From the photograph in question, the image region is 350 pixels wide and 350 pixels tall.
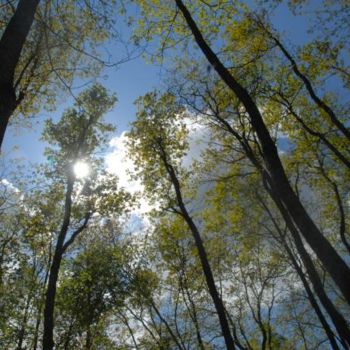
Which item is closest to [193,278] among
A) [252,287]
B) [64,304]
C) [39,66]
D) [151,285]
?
[151,285]

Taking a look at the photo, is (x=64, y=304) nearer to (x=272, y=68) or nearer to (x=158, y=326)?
(x=158, y=326)

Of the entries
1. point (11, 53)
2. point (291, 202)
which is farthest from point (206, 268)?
point (11, 53)

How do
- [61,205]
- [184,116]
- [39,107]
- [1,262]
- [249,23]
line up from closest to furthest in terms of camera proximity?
[39,107] < [249,23] < [184,116] < [61,205] < [1,262]

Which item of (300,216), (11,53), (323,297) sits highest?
(323,297)

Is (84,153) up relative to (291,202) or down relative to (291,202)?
up

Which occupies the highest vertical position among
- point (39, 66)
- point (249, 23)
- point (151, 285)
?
point (249, 23)

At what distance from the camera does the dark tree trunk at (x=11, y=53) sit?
13.4 ft

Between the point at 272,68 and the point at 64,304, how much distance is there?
1854cm

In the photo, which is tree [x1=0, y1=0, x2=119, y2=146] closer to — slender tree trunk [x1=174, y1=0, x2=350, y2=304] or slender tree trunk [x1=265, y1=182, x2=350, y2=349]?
slender tree trunk [x1=174, y1=0, x2=350, y2=304]

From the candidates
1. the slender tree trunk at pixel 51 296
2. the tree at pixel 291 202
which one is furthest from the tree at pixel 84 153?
the tree at pixel 291 202

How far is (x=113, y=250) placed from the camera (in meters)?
23.7

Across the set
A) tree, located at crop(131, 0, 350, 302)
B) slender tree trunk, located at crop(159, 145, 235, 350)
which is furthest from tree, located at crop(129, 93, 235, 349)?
tree, located at crop(131, 0, 350, 302)

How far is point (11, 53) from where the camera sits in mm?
4508

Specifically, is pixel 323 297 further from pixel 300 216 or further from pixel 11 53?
pixel 11 53
